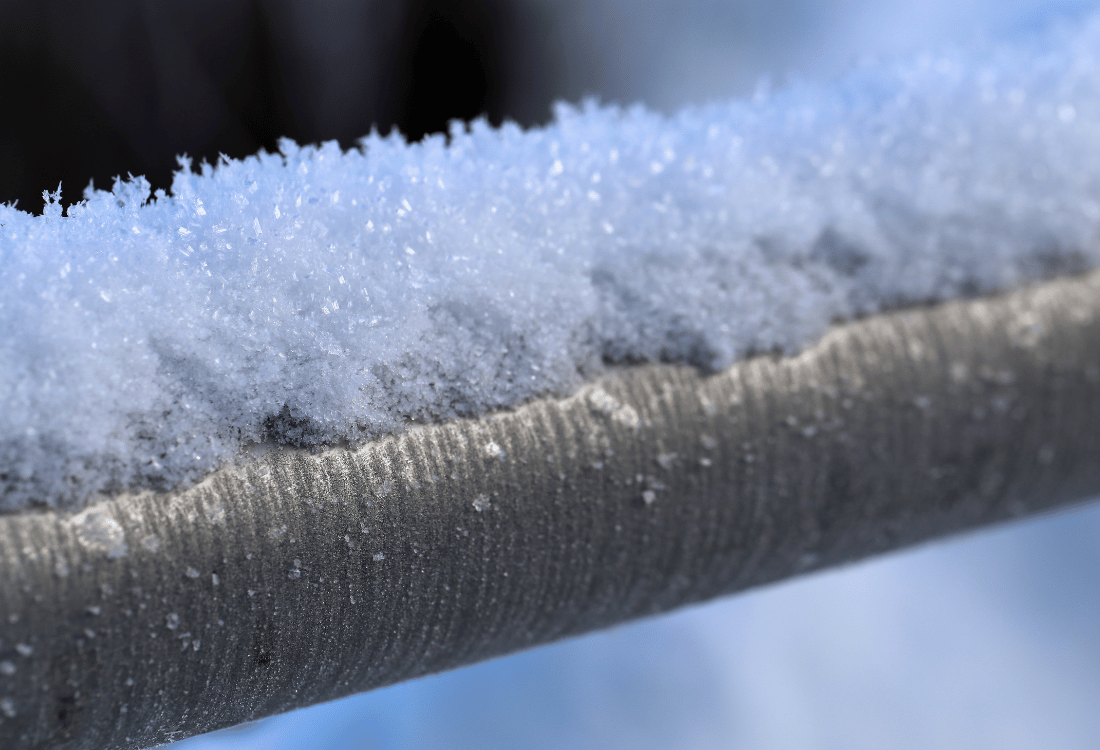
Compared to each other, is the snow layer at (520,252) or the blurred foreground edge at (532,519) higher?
the snow layer at (520,252)

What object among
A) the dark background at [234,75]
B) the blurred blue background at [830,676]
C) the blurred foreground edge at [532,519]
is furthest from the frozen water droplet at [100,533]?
the dark background at [234,75]

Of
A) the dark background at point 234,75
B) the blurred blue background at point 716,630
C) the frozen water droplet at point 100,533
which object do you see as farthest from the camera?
the dark background at point 234,75

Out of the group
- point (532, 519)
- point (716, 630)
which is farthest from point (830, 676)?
point (532, 519)

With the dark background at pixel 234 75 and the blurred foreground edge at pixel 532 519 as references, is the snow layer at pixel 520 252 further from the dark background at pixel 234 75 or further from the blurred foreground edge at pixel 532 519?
the dark background at pixel 234 75

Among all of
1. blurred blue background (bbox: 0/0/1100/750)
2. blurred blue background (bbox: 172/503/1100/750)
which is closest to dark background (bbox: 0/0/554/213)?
blurred blue background (bbox: 0/0/1100/750)

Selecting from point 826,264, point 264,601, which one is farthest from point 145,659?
point 826,264

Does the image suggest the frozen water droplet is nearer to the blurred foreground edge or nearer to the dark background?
the blurred foreground edge
